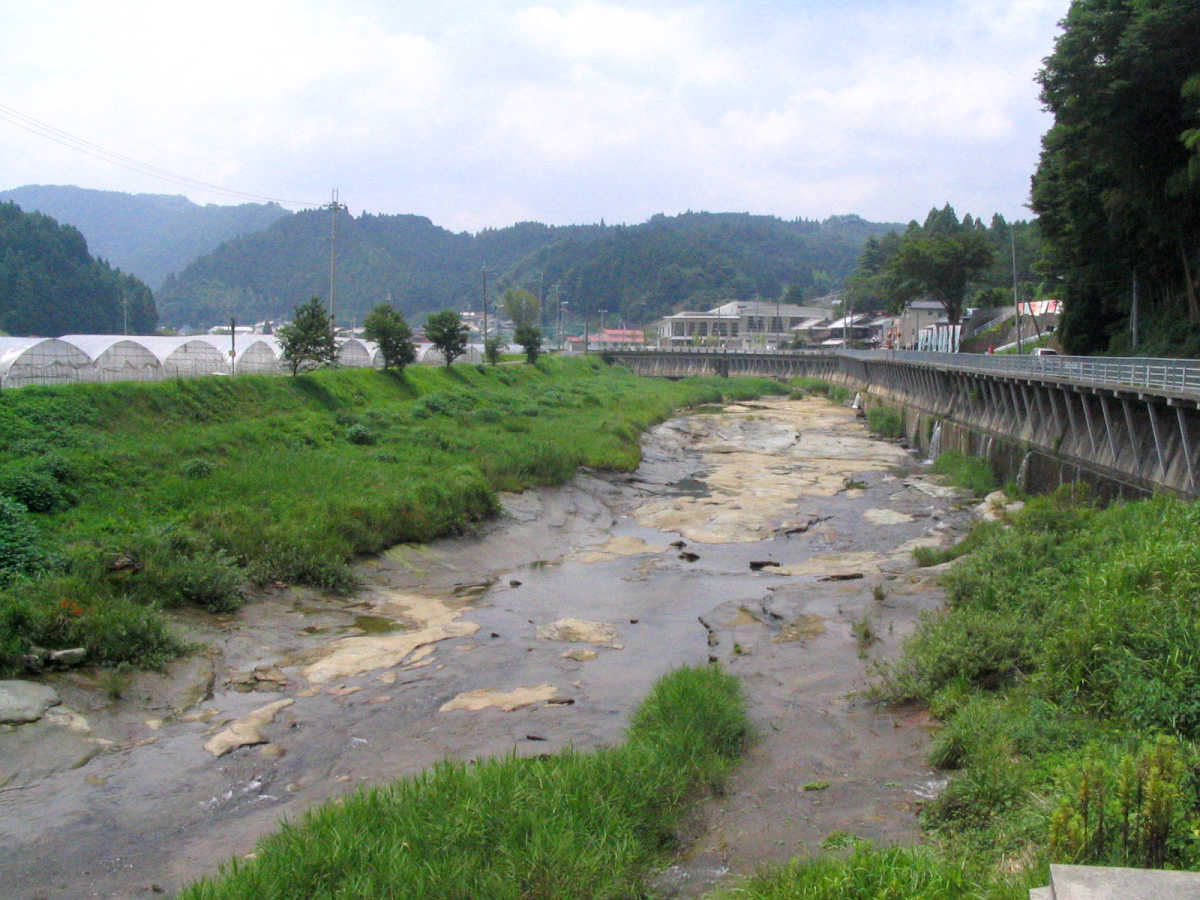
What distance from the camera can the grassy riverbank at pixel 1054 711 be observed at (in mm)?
7559

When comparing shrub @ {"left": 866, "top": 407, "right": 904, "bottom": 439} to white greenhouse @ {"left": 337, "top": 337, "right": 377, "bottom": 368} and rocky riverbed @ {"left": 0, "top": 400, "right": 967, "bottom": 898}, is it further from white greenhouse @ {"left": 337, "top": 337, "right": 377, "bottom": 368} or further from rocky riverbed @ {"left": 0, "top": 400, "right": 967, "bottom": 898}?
white greenhouse @ {"left": 337, "top": 337, "right": 377, "bottom": 368}

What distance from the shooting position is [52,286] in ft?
365

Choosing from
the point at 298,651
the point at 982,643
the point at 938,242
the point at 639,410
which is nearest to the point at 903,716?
the point at 982,643

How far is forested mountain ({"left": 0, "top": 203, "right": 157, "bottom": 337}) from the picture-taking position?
106 m

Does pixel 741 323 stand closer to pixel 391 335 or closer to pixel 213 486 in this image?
pixel 391 335

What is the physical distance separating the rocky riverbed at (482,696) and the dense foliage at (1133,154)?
17.2 m

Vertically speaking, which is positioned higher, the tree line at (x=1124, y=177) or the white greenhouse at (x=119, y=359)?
the tree line at (x=1124, y=177)

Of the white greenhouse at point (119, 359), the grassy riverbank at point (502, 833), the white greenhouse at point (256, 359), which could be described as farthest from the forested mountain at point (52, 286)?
the grassy riverbank at point (502, 833)

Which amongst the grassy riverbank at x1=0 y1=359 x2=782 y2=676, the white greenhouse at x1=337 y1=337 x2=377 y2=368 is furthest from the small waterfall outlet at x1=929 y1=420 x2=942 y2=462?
the white greenhouse at x1=337 y1=337 x2=377 y2=368

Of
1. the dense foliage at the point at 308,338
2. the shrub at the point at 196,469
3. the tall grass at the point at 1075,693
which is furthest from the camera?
the dense foliage at the point at 308,338

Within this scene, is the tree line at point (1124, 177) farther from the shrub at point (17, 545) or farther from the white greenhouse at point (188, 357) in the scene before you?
the white greenhouse at point (188, 357)

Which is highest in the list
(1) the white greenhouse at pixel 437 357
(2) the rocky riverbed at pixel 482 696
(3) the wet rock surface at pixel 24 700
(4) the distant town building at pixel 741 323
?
(4) the distant town building at pixel 741 323

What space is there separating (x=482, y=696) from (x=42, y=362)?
3205 cm

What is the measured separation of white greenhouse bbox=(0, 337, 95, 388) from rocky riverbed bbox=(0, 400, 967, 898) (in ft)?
64.9
